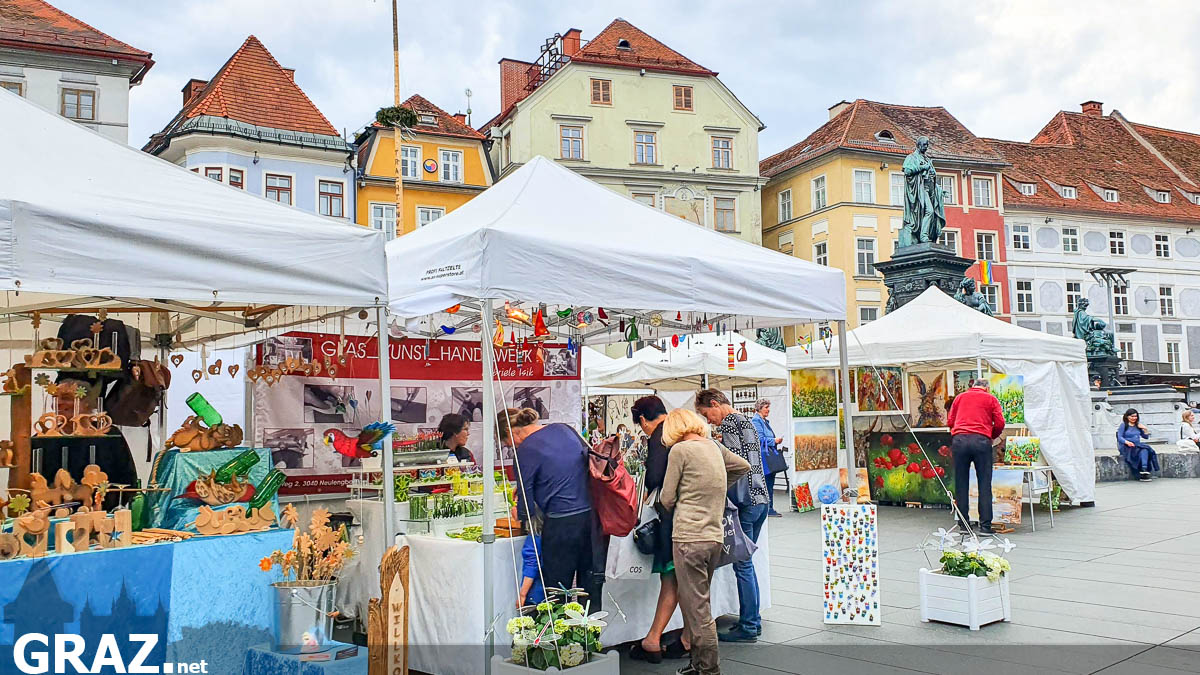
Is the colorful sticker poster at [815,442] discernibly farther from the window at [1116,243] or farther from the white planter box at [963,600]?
the window at [1116,243]

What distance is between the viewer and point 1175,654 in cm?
566

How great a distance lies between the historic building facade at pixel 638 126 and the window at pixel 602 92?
38 millimetres

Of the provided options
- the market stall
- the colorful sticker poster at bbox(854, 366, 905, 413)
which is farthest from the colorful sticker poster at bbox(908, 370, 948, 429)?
the market stall

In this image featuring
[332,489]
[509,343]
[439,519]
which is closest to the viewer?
[439,519]

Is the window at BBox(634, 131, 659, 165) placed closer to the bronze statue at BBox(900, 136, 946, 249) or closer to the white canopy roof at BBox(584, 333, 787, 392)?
the bronze statue at BBox(900, 136, 946, 249)

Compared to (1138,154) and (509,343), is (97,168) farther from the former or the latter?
(1138,154)

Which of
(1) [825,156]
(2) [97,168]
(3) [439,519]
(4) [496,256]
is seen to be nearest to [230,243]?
(2) [97,168]

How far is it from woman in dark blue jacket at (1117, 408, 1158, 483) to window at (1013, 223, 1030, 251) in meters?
29.3

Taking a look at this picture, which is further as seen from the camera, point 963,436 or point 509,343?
point 963,436

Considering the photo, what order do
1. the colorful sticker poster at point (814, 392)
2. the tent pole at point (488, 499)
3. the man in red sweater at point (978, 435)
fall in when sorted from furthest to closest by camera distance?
the colorful sticker poster at point (814, 392) → the man in red sweater at point (978, 435) → the tent pole at point (488, 499)

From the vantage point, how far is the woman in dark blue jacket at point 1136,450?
17531 millimetres

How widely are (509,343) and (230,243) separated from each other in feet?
12.5

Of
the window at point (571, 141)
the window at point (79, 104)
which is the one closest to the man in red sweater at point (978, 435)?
the window at point (79, 104)

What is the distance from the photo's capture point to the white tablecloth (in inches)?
212
